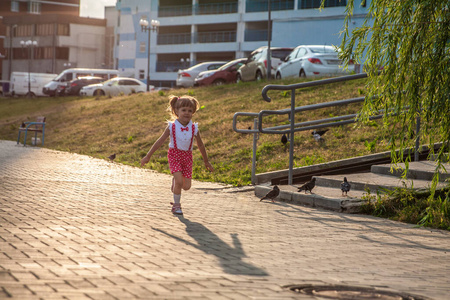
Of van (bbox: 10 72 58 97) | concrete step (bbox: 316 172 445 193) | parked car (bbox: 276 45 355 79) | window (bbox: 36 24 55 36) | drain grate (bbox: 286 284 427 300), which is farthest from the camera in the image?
window (bbox: 36 24 55 36)

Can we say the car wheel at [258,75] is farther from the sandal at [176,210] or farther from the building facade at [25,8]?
the building facade at [25,8]

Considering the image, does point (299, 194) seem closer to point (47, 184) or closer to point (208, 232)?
point (208, 232)

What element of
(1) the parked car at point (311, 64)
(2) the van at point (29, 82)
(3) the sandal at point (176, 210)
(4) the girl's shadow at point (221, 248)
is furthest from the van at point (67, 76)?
(4) the girl's shadow at point (221, 248)

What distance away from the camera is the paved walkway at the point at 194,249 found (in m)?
4.85

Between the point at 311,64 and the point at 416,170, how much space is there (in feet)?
54.9

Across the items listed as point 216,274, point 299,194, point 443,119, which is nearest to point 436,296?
point 216,274

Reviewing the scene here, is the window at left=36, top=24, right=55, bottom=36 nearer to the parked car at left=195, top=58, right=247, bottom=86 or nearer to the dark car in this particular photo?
the dark car

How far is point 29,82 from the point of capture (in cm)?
5862

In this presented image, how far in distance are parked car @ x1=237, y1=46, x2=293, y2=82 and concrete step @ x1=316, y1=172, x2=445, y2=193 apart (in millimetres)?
19571

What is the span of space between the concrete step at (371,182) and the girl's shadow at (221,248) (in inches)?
118

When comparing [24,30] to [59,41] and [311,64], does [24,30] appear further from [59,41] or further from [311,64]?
[311,64]

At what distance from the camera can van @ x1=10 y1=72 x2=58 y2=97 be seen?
5902cm

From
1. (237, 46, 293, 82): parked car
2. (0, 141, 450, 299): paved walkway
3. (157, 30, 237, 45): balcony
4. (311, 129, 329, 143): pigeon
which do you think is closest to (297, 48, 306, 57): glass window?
(237, 46, 293, 82): parked car

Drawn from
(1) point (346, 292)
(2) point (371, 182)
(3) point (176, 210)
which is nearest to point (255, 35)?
(2) point (371, 182)
